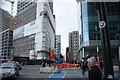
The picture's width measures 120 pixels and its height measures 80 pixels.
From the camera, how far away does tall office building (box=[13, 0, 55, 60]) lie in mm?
87256

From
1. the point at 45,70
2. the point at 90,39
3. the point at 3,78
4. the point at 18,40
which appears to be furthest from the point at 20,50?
the point at 3,78

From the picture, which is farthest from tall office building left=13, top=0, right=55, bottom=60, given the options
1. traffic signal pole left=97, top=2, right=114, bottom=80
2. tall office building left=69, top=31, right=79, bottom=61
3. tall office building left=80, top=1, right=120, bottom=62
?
traffic signal pole left=97, top=2, right=114, bottom=80

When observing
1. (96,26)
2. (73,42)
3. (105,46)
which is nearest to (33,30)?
(73,42)

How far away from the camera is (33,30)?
95062 millimetres

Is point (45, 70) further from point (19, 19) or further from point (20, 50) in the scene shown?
point (19, 19)

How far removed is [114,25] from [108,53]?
152 feet

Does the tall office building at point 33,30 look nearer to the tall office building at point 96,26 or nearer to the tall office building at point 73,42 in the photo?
the tall office building at point 96,26

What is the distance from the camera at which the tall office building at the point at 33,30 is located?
87.3 m

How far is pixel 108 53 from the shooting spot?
5.18 metres

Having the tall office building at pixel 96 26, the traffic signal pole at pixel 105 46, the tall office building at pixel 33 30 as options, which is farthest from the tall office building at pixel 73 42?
the traffic signal pole at pixel 105 46

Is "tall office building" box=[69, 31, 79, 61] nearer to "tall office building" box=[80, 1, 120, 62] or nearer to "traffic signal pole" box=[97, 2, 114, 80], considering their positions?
"tall office building" box=[80, 1, 120, 62]

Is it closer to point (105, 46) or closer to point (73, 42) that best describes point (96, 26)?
point (105, 46)

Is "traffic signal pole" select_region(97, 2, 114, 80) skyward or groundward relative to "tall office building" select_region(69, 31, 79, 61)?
groundward

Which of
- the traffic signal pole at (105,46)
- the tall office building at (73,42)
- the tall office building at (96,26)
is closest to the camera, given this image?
the traffic signal pole at (105,46)
